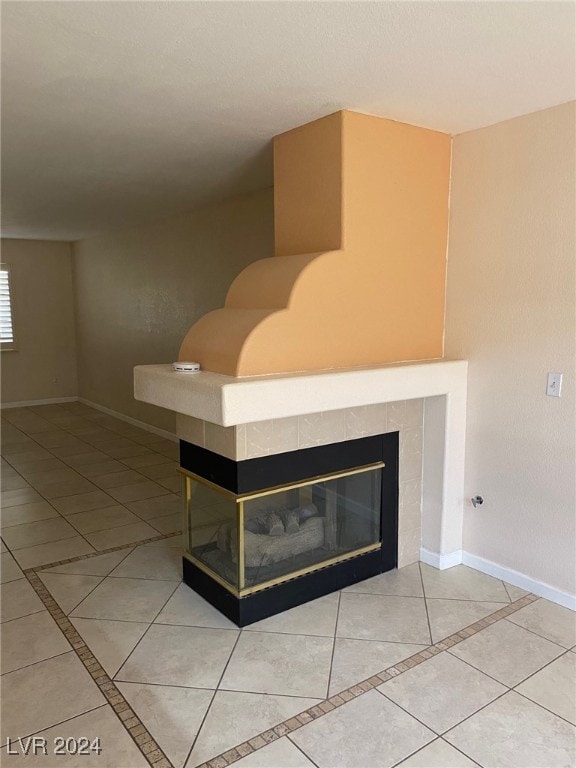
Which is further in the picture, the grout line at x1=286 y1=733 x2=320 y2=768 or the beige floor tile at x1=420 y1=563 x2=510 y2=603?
the beige floor tile at x1=420 y1=563 x2=510 y2=603

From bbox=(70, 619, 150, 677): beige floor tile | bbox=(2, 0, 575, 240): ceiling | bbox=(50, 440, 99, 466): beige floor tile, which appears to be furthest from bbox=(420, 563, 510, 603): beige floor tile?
bbox=(50, 440, 99, 466): beige floor tile

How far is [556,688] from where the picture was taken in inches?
84.2

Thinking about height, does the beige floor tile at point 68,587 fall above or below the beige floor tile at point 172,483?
below

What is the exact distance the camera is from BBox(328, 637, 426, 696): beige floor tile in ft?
7.18

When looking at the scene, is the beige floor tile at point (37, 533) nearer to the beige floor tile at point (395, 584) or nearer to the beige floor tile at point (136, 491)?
the beige floor tile at point (136, 491)

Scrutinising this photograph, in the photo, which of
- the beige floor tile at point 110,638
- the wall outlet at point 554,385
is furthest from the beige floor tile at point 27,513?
the wall outlet at point 554,385

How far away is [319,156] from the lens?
8.77 feet

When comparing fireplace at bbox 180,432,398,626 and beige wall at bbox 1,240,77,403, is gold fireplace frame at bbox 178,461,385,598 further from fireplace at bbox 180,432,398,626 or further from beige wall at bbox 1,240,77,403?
beige wall at bbox 1,240,77,403

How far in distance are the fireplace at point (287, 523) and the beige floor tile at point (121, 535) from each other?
2.27 feet

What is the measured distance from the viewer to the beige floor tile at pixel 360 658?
2188 mm

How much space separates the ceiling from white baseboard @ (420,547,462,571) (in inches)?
86.4

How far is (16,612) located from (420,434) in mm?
2177

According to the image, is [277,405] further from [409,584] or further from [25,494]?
[25,494]

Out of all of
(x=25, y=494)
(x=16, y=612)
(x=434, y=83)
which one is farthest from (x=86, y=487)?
(x=434, y=83)
